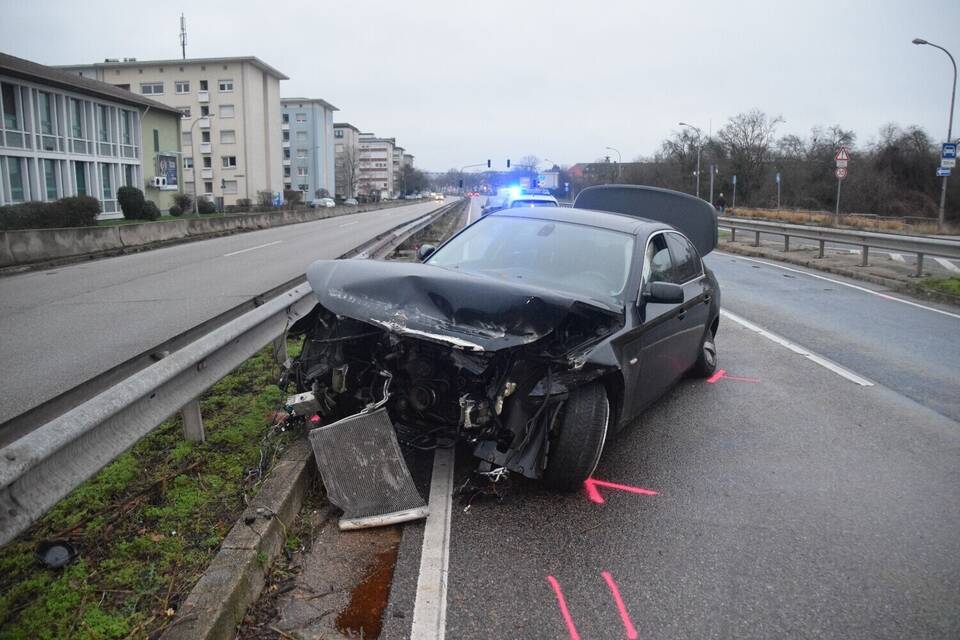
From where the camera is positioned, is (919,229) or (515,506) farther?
(919,229)

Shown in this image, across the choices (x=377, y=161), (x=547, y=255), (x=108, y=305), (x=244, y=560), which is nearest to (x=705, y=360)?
(x=547, y=255)

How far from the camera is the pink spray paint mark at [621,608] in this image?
9.92ft

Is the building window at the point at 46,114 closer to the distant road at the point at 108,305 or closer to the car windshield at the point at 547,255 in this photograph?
the distant road at the point at 108,305

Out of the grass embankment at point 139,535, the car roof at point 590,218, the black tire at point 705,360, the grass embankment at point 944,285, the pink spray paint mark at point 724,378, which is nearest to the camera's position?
the grass embankment at point 139,535

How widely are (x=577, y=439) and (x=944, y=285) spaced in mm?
12885

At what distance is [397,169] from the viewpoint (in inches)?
7421

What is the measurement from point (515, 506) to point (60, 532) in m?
2.29

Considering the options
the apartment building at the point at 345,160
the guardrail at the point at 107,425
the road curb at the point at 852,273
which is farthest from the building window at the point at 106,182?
the apartment building at the point at 345,160

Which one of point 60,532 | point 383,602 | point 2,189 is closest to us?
point 383,602

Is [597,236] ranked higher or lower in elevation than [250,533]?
higher

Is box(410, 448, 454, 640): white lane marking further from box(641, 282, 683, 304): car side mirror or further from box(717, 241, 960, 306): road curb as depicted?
box(717, 241, 960, 306): road curb

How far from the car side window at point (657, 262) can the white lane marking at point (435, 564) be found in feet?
6.84

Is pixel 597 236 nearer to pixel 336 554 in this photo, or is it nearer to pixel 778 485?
pixel 778 485

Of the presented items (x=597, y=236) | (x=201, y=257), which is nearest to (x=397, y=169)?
(x=201, y=257)
